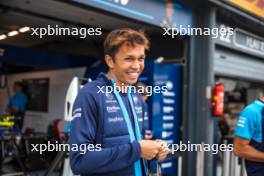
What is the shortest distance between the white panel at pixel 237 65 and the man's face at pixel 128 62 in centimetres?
426

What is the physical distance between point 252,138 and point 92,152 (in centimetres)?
161

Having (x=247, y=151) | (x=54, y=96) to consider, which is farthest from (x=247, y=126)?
(x=54, y=96)

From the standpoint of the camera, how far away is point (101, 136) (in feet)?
5.32

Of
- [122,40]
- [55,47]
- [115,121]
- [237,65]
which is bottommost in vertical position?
[115,121]

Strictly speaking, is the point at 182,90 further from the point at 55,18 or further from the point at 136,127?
the point at 136,127

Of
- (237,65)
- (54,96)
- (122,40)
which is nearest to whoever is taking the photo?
(122,40)

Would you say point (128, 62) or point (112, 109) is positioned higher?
point (128, 62)

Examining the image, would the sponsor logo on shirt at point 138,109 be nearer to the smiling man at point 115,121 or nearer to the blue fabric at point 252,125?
the smiling man at point 115,121

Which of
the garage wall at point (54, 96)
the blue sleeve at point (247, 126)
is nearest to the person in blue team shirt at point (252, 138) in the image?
the blue sleeve at point (247, 126)

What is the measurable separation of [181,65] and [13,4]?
104 inches

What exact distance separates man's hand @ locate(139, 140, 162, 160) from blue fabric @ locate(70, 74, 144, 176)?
0.07 feet

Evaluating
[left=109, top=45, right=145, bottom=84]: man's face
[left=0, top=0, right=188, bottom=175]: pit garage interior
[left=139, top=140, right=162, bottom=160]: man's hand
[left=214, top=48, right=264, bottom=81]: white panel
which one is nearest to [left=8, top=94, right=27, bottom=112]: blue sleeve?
[left=0, top=0, right=188, bottom=175]: pit garage interior

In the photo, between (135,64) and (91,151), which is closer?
(91,151)

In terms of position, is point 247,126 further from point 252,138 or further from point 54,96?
point 54,96
